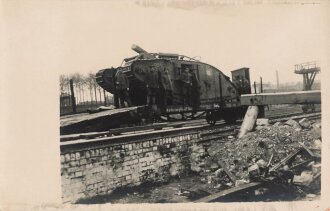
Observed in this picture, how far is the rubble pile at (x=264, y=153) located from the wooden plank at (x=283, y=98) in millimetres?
305

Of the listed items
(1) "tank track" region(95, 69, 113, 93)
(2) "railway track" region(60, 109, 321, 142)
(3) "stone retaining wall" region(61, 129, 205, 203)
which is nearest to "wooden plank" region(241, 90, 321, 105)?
(2) "railway track" region(60, 109, 321, 142)

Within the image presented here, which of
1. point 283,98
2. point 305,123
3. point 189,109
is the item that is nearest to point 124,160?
point 189,109

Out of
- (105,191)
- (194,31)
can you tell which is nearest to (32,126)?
(105,191)

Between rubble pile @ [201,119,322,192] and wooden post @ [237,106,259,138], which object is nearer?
rubble pile @ [201,119,322,192]

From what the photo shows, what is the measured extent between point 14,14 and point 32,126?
4.90ft

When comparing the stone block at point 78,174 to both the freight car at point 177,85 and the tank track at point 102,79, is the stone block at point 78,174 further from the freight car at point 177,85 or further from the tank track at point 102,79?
the tank track at point 102,79

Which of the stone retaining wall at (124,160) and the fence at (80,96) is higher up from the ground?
the fence at (80,96)

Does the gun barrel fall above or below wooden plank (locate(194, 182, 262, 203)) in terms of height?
above

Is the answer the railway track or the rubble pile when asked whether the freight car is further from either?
the rubble pile

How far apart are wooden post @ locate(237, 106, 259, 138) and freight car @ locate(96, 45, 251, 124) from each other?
113mm

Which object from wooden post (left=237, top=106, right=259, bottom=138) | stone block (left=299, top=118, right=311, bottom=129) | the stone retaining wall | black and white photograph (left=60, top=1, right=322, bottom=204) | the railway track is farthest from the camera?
wooden post (left=237, top=106, right=259, bottom=138)

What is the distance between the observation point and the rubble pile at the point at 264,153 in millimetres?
5520

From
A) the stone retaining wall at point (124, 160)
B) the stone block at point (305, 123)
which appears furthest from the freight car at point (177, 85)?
the stone block at point (305, 123)

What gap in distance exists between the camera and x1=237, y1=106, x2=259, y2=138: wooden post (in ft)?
19.1
